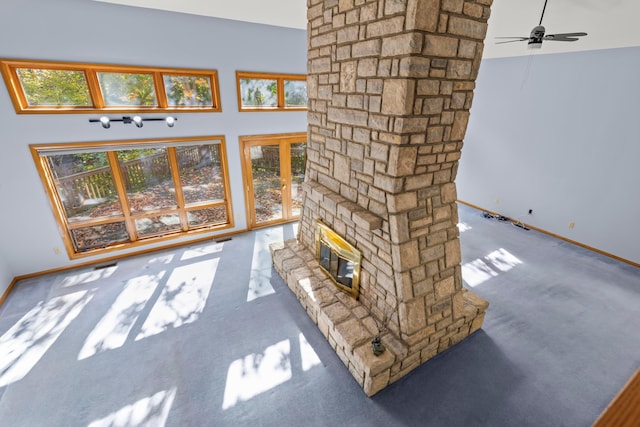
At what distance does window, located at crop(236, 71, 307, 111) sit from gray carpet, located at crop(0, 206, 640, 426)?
2844 millimetres

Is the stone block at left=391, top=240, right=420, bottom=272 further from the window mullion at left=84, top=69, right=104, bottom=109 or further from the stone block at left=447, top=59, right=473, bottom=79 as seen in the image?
the window mullion at left=84, top=69, right=104, bottom=109

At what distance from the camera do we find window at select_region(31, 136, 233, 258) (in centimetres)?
399

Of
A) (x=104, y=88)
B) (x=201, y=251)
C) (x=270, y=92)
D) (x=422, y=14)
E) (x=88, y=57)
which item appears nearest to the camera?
(x=422, y=14)

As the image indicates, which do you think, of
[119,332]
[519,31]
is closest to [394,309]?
[119,332]

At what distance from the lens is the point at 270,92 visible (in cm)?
496

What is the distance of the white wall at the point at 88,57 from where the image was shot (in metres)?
3.32

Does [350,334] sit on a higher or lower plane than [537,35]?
lower

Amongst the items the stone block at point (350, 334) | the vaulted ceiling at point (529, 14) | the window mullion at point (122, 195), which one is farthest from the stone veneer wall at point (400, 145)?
the window mullion at point (122, 195)

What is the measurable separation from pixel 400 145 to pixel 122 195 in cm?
436

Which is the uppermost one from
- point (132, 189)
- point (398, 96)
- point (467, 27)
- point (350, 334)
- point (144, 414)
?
point (467, 27)

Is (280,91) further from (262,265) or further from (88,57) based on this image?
(262,265)

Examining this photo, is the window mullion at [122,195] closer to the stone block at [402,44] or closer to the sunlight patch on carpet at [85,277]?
the sunlight patch on carpet at [85,277]

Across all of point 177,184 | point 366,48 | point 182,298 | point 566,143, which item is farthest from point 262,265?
point 566,143

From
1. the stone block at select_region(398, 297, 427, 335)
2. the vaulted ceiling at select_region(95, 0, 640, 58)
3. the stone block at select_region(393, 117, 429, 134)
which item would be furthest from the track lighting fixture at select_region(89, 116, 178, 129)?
the stone block at select_region(398, 297, 427, 335)
